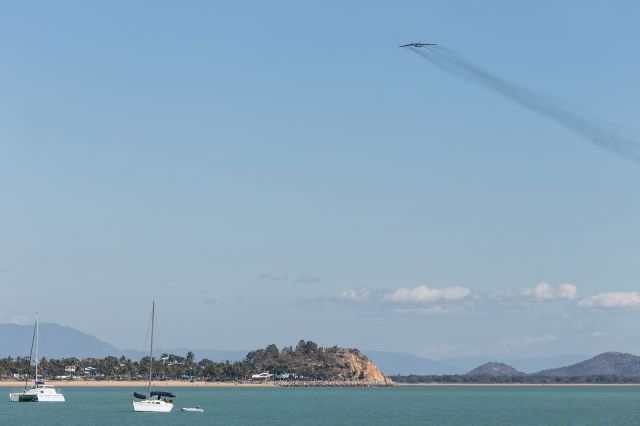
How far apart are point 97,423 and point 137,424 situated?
818cm

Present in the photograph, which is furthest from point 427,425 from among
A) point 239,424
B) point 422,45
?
point 422,45

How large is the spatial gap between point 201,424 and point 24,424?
2998 centimetres

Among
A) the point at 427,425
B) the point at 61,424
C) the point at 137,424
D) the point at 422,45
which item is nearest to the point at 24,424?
the point at 61,424

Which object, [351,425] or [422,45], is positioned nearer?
[422,45]

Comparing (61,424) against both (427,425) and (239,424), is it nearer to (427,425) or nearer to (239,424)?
(239,424)

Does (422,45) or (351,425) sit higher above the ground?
(422,45)

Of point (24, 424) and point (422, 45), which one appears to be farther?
point (24, 424)

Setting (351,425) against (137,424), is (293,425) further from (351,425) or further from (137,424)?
(137,424)

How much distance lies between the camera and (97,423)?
643 feet

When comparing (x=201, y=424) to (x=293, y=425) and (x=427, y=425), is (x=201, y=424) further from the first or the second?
(x=427, y=425)

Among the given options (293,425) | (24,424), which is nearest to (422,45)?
(293,425)

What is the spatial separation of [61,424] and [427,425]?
63046mm

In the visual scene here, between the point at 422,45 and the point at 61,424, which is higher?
the point at 422,45

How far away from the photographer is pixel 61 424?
191 meters
